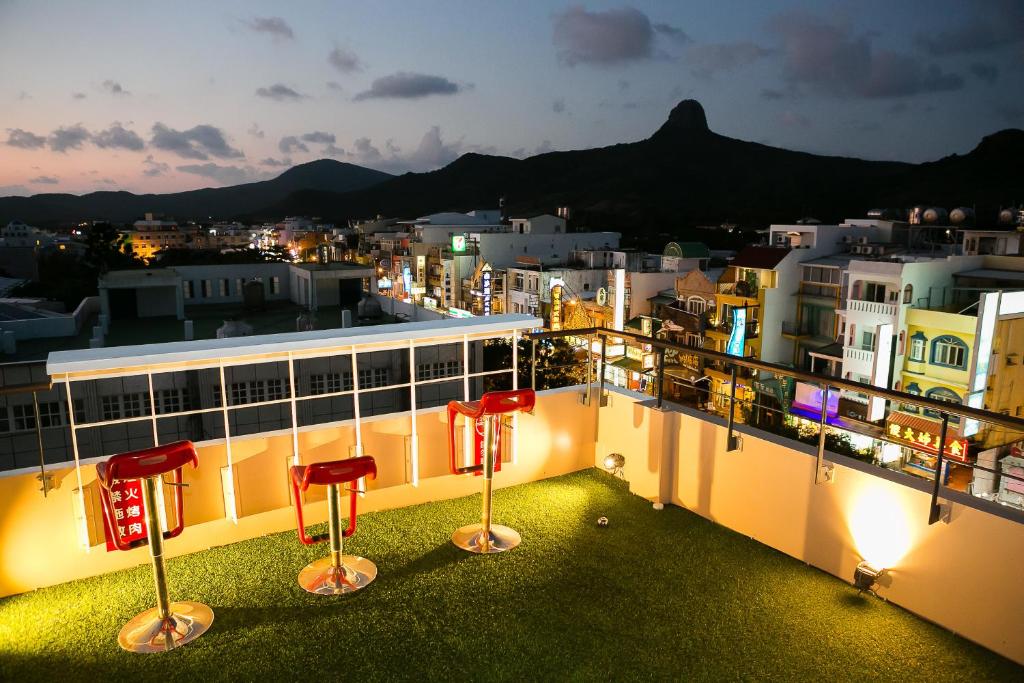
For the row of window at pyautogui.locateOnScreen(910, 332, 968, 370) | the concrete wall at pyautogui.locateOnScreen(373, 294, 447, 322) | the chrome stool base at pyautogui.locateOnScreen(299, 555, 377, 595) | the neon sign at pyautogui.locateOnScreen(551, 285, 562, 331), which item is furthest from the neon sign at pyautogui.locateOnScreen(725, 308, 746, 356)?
the chrome stool base at pyautogui.locateOnScreen(299, 555, 377, 595)

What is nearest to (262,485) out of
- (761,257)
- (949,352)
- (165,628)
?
(165,628)

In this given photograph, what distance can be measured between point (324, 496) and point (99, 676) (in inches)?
59.1

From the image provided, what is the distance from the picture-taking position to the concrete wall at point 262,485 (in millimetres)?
3166

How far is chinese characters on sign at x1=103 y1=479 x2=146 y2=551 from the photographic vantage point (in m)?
2.99

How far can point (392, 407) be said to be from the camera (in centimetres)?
1459

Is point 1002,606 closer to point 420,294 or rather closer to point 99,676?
point 99,676

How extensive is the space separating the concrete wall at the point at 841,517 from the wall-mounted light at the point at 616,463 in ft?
0.16

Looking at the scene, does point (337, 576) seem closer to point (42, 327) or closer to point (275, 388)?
point (275, 388)

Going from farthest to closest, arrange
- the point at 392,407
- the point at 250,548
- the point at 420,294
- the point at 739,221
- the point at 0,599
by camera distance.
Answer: the point at 739,221
the point at 420,294
the point at 392,407
the point at 250,548
the point at 0,599

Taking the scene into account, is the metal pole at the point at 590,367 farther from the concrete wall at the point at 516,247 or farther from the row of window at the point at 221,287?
the concrete wall at the point at 516,247

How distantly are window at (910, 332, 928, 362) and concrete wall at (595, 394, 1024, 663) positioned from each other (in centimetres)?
1869

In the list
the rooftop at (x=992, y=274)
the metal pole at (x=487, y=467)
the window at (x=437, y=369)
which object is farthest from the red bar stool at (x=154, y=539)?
the rooftop at (x=992, y=274)

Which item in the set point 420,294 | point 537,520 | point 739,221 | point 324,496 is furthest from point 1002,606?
point 739,221

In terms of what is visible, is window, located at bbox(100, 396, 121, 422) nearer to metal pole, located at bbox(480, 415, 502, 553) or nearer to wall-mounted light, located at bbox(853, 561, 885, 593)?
metal pole, located at bbox(480, 415, 502, 553)
